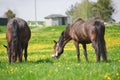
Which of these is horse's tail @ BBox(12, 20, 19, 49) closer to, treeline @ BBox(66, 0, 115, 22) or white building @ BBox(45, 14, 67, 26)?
treeline @ BBox(66, 0, 115, 22)

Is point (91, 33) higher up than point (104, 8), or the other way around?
point (91, 33)

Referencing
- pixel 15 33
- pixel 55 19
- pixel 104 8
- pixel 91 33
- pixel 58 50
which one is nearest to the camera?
pixel 91 33

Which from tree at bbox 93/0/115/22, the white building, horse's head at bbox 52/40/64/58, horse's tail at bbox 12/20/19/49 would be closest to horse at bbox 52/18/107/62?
horse's head at bbox 52/40/64/58

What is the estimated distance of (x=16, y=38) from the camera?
1920 cm

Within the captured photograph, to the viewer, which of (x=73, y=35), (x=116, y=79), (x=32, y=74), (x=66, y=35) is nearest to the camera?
(x=116, y=79)

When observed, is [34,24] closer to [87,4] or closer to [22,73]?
[87,4]

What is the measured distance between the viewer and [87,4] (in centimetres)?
13988

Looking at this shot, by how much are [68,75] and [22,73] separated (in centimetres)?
230

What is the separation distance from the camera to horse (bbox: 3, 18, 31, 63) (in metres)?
18.8

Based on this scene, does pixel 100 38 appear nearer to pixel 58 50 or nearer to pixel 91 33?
pixel 91 33

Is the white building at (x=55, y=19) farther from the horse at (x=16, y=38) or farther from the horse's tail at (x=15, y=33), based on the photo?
the horse's tail at (x=15, y=33)

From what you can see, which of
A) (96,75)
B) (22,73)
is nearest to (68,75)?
(96,75)

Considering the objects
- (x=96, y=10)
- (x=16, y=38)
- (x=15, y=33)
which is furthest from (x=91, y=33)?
(x=96, y=10)

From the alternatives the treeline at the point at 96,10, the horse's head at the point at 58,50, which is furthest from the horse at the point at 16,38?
the treeline at the point at 96,10
